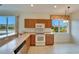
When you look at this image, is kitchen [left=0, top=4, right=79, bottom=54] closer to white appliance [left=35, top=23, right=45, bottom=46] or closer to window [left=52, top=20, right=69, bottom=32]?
white appliance [left=35, top=23, right=45, bottom=46]

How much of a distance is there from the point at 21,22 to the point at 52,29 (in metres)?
2.49

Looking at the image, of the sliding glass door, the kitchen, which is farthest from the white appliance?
the sliding glass door

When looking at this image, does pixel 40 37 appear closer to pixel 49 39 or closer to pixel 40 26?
pixel 49 39

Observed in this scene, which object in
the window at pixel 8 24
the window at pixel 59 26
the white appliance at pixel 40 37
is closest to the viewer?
the white appliance at pixel 40 37

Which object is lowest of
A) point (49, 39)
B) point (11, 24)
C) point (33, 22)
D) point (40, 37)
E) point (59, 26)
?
point (49, 39)

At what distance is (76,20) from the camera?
9789 mm

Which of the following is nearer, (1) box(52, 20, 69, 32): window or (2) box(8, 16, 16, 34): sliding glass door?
(2) box(8, 16, 16, 34): sliding glass door

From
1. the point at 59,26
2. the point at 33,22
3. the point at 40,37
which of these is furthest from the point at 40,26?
the point at 59,26

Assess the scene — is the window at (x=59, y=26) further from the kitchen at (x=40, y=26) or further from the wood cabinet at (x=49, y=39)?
the wood cabinet at (x=49, y=39)

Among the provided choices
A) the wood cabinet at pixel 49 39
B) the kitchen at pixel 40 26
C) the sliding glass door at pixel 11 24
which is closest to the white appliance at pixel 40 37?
the kitchen at pixel 40 26

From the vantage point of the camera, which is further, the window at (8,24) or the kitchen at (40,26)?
the window at (8,24)
